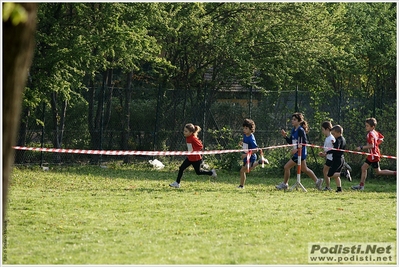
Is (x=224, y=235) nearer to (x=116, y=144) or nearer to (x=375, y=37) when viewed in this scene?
(x=116, y=144)

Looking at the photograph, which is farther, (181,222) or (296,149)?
(296,149)

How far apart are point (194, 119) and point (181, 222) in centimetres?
1491

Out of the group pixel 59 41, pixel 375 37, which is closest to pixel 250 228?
pixel 59 41

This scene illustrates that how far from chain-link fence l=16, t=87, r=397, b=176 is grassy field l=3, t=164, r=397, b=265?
18.8 ft

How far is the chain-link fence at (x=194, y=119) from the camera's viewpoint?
2434cm

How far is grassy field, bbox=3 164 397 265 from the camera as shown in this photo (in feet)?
29.9

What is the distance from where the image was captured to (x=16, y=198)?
1463 centimetres

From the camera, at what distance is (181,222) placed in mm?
11695

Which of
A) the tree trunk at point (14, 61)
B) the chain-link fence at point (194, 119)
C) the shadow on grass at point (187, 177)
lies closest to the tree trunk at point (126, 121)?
the chain-link fence at point (194, 119)

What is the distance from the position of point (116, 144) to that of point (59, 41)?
17.6ft

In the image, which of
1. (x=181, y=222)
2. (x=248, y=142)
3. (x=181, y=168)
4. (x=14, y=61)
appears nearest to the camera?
(x=14, y=61)

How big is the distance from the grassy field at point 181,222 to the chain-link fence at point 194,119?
572 centimetres

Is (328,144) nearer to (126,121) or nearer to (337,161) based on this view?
(337,161)

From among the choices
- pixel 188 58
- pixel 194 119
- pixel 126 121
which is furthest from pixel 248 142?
pixel 188 58
